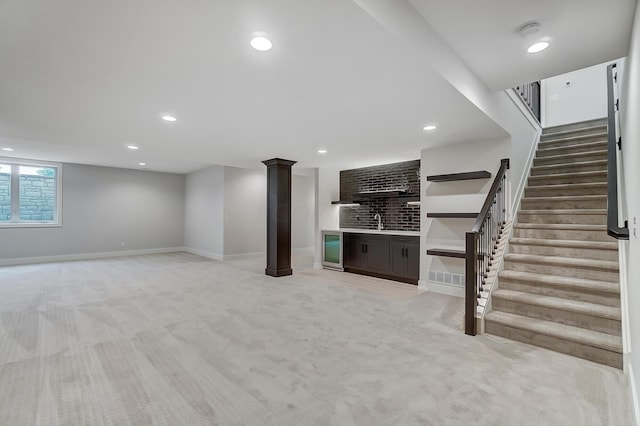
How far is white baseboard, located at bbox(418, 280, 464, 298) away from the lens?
4.42 m

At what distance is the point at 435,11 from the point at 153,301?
14.9 ft

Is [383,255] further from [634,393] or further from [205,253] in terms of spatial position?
[205,253]

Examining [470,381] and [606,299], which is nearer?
[470,381]

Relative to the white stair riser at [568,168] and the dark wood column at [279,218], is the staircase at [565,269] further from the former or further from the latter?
the dark wood column at [279,218]

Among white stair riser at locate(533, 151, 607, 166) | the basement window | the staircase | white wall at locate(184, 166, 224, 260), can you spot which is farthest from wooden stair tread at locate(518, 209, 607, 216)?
the basement window

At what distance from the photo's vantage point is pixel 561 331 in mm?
2604

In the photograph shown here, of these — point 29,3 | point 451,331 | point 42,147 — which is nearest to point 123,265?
point 42,147

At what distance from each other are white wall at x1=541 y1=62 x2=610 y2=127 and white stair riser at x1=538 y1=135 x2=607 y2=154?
145cm

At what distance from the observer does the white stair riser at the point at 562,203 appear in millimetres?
3656

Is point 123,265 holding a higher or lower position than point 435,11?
lower

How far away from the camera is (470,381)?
209cm

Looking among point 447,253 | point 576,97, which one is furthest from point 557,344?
point 576,97

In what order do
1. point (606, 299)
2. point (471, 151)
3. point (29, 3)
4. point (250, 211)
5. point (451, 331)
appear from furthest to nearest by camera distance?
point (250, 211) → point (471, 151) → point (451, 331) → point (606, 299) → point (29, 3)

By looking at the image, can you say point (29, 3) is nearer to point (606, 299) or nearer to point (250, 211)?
point (606, 299)
